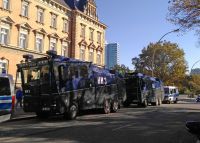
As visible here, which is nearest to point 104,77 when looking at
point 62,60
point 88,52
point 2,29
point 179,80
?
point 62,60

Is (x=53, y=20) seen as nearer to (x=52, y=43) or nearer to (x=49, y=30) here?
(x=49, y=30)

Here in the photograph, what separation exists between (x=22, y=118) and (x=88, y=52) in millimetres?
38818

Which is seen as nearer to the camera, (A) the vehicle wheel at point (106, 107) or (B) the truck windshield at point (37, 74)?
(B) the truck windshield at point (37, 74)

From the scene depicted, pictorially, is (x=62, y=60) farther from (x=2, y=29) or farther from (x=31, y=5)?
(x=31, y=5)

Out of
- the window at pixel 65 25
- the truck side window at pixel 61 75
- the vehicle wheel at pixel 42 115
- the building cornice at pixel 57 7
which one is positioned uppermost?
the building cornice at pixel 57 7

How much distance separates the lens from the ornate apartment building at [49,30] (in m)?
40.4

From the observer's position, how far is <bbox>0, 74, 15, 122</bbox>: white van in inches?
519

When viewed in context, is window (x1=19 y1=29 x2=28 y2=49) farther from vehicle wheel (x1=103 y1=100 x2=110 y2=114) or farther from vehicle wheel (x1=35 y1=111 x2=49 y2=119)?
vehicle wheel (x1=35 y1=111 x2=49 y2=119)

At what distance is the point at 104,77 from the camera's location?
24266mm

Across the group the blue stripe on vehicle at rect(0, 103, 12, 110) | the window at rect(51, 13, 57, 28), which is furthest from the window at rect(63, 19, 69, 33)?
the blue stripe on vehicle at rect(0, 103, 12, 110)

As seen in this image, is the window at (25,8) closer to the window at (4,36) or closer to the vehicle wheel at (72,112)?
the window at (4,36)

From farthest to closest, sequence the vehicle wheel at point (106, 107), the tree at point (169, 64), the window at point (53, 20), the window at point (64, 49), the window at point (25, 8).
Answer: the tree at point (169, 64)
the window at point (64, 49)
the window at point (53, 20)
the window at point (25, 8)
the vehicle wheel at point (106, 107)

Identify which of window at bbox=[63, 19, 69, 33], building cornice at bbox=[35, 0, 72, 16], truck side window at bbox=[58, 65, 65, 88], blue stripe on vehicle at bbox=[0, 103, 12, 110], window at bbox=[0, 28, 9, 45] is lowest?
blue stripe on vehicle at bbox=[0, 103, 12, 110]

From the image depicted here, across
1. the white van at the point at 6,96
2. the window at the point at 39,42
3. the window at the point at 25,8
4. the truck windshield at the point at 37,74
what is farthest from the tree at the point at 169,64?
the white van at the point at 6,96
